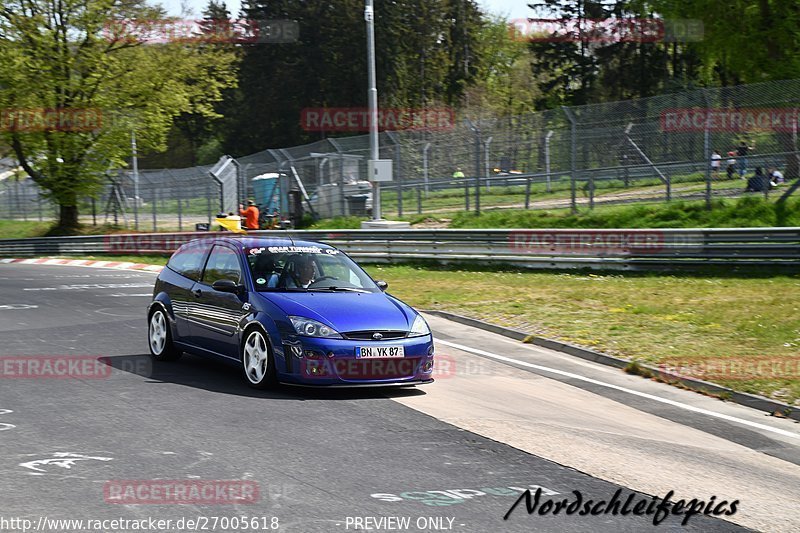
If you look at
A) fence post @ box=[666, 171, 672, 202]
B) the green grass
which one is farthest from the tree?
fence post @ box=[666, 171, 672, 202]

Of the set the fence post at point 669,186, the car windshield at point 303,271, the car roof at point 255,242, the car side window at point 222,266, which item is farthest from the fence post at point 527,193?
the car side window at point 222,266

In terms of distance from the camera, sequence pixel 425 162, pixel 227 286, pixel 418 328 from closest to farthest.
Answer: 1. pixel 418 328
2. pixel 227 286
3. pixel 425 162

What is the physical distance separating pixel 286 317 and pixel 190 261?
2534mm

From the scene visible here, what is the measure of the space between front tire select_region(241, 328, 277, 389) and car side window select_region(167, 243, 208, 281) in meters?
1.64

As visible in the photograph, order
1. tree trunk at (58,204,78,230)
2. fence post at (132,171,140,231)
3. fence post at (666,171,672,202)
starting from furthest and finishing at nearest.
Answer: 1. fence post at (132,171,140,231)
2. tree trunk at (58,204,78,230)
3. fence post at (666,171,672,202)

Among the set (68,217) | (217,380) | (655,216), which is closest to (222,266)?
Answer: (217,380)

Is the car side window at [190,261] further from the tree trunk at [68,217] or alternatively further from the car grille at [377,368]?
the tree trunk at [68,217]

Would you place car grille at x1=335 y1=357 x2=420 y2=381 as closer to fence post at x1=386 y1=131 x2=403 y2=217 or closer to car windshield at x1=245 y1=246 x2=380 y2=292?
car windshield at x1=245 y1=246 x2=380 y2=292

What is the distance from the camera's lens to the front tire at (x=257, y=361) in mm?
9688

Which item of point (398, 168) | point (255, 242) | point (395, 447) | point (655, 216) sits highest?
point (398, 168)

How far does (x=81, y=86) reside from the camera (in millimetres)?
39719

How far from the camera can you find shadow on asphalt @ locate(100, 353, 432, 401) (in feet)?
31.8

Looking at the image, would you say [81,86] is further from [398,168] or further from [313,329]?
[313,329]

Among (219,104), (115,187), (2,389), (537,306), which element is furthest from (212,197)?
(219,104)
